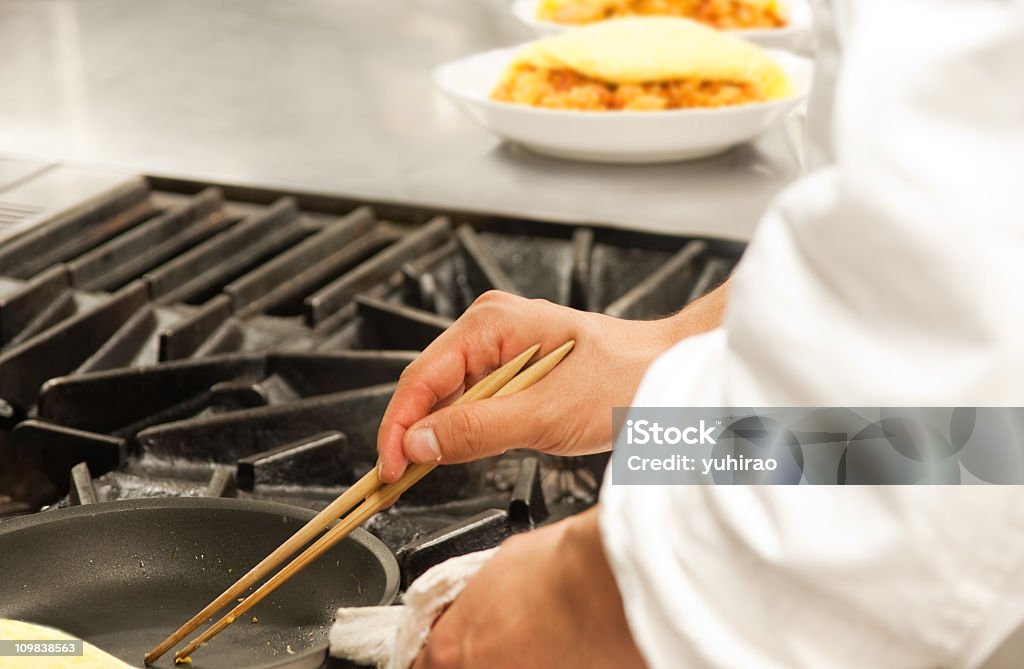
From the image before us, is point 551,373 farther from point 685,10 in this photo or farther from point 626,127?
point 685,10

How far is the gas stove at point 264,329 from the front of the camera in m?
1.01

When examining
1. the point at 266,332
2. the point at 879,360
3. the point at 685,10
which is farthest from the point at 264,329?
the point at 685,10

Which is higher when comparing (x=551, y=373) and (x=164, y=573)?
(x=551, y=373)

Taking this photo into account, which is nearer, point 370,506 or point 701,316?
point 370,506

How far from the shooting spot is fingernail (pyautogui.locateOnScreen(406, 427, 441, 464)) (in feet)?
2.66

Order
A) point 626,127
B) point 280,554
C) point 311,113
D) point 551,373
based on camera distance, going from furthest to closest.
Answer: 1. point 311,113
2. point 626,127
3. point 551,373
4. point 280,554

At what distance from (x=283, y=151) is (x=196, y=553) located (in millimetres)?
1014

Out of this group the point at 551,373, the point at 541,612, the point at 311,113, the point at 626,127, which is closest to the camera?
the point at 541,612

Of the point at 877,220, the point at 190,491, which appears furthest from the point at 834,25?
the point at 190,491

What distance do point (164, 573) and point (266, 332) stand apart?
46 centimetres

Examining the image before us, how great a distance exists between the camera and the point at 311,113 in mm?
1948

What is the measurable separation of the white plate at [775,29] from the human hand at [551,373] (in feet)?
3.49

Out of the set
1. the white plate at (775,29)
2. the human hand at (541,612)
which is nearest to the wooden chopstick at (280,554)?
the human hand at (541,612)

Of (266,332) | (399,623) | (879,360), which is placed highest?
(879,360)
